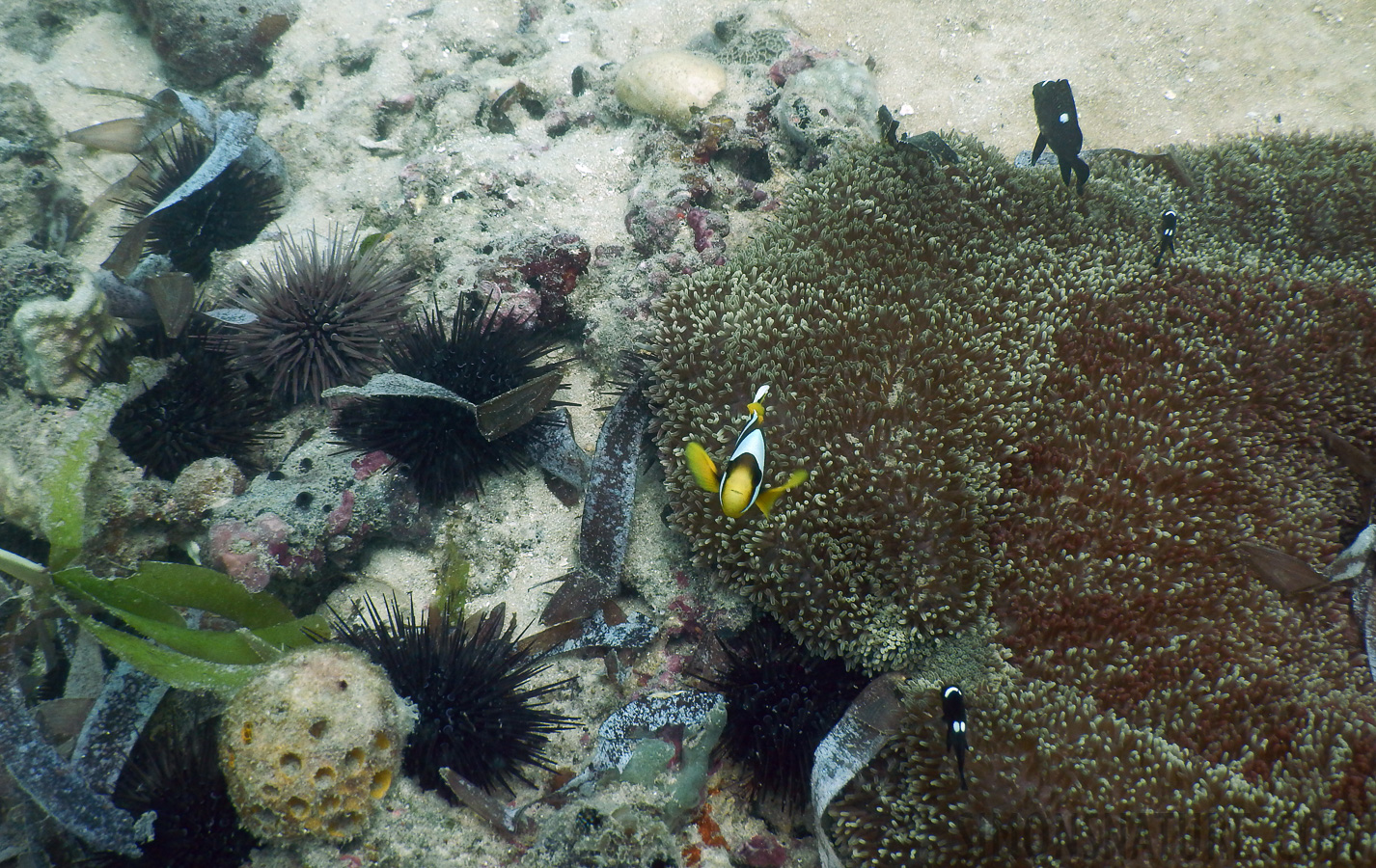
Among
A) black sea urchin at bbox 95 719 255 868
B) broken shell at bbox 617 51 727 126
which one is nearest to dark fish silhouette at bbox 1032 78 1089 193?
broken shell at bbox 617 51 727 126

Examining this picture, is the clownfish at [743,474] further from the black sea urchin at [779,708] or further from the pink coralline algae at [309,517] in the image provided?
the pink coralline algae at [309,517]

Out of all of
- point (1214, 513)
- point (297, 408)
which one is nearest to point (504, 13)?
point (297, 408)

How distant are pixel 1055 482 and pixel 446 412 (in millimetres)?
2822

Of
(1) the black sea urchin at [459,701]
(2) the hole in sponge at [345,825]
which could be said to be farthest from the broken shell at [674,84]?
(2) the hole in sponge at [345,825]

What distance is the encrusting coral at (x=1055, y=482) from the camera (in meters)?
2.32

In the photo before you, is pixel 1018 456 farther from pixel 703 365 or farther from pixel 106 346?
pixel 106 346

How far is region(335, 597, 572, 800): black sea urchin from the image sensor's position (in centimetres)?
262

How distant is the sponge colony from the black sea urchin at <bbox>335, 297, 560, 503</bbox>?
110 cm

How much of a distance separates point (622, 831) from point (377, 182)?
461cm

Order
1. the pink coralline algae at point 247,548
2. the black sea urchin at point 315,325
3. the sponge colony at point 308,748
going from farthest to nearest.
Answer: the black sea urchin at point 315,325 < the pink coralline algae at point 247,548 < the sponge colony at point 308,748

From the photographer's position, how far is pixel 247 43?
5871 millimetres

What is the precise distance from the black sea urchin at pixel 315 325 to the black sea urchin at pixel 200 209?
120 centimetres

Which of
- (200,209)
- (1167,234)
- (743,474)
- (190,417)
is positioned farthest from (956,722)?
(200,209)

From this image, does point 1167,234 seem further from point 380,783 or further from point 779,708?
point 380,783
